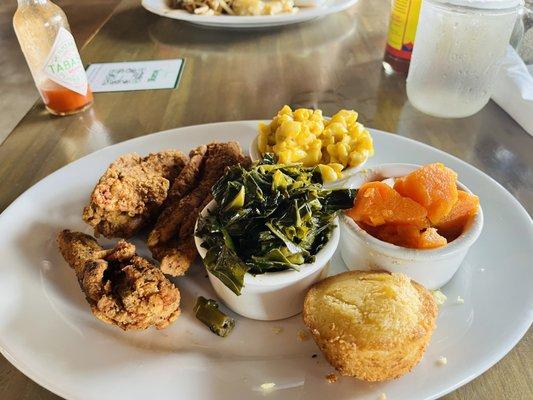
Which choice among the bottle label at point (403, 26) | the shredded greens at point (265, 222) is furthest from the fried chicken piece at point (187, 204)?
the bottle label at point (403, 26)

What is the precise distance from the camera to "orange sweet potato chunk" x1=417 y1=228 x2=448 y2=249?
1415mm

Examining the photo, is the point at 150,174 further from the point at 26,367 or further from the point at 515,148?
the point at 515,148

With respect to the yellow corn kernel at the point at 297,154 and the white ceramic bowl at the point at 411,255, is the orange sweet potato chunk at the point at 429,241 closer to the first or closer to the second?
the white ceramic bowl at the point at 411,255

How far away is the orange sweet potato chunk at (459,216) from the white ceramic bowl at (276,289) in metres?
0.38

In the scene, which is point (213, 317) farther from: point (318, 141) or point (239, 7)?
point (239, 7)

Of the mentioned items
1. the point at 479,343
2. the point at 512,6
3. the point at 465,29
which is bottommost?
the point at 479,343

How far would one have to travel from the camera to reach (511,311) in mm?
1383

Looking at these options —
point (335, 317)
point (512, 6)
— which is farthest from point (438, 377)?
point (512, 6)

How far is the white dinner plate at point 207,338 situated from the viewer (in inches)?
48.5

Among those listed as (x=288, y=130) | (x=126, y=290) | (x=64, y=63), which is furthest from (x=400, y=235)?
(x=64, y=63)

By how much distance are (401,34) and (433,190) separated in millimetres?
1735

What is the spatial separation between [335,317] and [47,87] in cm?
218

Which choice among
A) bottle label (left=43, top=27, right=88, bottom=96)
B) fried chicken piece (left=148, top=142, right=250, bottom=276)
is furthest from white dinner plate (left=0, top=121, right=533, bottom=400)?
bottle label (left=43, top=27, right=88, bottom=96)

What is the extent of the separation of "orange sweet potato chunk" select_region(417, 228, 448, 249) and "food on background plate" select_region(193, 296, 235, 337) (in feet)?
2.26
